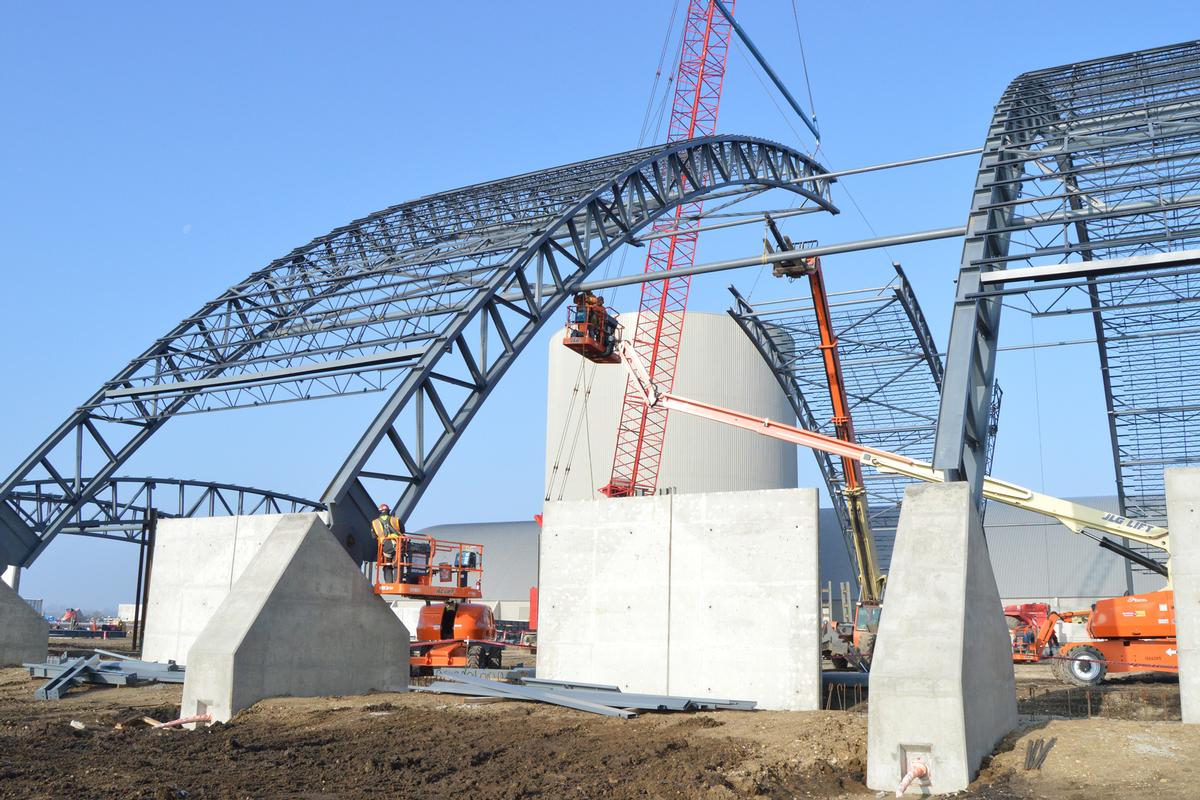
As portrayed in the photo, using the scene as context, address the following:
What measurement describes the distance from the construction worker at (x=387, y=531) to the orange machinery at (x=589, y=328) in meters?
10.8

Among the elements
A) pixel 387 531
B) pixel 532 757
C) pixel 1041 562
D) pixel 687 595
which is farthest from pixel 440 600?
pixel 1041 562

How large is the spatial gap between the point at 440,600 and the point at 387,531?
460cm

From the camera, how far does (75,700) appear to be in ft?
61.7

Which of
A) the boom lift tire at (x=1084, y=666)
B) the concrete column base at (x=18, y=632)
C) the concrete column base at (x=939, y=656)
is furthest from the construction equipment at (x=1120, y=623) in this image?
the concrete column base at (x=18, y=632)

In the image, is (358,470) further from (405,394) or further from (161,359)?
(161,359)

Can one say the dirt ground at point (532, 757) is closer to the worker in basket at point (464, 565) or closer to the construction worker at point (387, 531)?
the construction worker at point (387, 531)

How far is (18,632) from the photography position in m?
26.0

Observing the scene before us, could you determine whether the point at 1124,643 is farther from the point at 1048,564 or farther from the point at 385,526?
the point at 1048,564

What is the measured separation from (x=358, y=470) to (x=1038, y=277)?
12798mm

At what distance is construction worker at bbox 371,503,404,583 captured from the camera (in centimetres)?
2161

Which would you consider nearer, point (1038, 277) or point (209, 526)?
point (1038, 277)

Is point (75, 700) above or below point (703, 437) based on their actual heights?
below

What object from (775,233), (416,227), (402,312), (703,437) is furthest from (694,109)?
(402,312)

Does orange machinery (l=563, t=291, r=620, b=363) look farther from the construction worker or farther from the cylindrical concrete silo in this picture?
the cylindrical concrete silo
